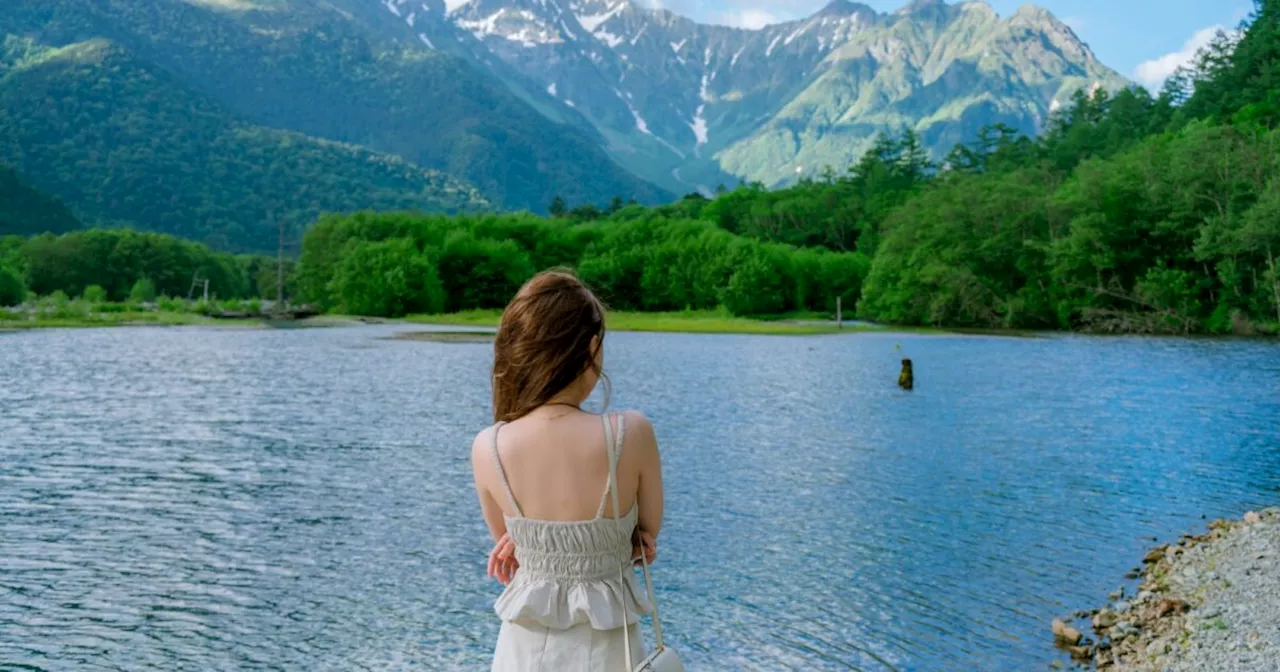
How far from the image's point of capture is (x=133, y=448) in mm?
28938

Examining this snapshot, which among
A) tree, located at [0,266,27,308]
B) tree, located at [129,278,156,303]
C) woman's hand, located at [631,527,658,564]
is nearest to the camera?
woman's hand, located at [631,527,658,564]

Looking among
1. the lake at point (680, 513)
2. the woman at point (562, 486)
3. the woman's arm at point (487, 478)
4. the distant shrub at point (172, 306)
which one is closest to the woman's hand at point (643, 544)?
the woman at point (562, 486)

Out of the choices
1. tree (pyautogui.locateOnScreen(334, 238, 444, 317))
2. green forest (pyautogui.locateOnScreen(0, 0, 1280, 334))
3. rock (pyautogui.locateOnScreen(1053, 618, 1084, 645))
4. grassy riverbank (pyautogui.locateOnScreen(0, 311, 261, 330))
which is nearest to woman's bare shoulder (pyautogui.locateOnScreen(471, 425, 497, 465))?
rock (pyautogui.locateOnScreen(1053, 618, 1084, 645))

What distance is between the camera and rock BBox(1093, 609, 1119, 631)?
13.7 m

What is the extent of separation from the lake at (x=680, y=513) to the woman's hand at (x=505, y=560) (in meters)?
9.16

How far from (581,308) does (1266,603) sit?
1315 cm

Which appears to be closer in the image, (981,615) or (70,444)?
(981,615)

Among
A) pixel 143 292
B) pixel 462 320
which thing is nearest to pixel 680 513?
pixel 462 320

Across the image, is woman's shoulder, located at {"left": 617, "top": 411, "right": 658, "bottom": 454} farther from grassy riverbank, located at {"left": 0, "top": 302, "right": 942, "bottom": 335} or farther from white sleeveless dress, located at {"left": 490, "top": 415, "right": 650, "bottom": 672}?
grassy riverbank, located at {"left": 0, "top": 302, "right": 942, "bottom": 335}

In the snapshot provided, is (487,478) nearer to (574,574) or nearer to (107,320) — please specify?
(574,574)

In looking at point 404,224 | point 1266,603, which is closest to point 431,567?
point 1266,603

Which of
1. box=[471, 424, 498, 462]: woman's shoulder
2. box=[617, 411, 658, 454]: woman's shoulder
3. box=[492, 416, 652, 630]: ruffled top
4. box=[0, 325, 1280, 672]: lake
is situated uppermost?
box=[617, 411, 658, 454]: woman's shoulder

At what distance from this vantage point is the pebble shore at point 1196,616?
11781 millimetres

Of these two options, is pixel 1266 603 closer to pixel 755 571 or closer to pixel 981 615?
pixel 981 615
